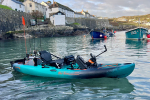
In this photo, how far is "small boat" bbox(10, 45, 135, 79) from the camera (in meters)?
8.80

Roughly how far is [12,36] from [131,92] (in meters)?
44.4

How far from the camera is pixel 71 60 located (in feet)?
33.9

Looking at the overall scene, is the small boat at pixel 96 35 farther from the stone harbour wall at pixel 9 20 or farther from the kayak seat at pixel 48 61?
the kayak seat at pixel 48 61

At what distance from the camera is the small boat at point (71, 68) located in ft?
28.9

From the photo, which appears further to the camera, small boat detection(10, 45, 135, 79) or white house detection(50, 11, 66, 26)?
white house detection(50, 11, 66, 26)

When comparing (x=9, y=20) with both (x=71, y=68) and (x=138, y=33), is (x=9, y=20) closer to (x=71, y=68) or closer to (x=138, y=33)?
(x=138, y=33)

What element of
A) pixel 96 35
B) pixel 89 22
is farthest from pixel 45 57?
pixel 89 22

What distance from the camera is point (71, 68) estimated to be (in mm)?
9500

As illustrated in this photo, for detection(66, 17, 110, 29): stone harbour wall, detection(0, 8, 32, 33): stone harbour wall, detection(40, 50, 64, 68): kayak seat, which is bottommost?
detection(40, 50, 64, 68): kayak seat

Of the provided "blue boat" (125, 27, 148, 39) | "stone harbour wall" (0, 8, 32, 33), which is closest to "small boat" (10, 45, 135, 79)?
"blue boat" (125, 27, 148, 39)

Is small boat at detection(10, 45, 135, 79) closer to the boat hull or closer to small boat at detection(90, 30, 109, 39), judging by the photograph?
the boat hull

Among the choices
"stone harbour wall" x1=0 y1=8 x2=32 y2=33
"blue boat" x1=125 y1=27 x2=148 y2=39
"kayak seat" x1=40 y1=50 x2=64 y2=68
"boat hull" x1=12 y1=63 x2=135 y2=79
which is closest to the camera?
"boat hull" x1=12 y1=63 x2=135 y2=79

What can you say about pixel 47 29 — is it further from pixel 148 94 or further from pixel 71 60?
pixel 148 94

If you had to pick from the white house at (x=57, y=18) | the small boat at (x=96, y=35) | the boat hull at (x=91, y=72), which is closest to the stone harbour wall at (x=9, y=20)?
the white house at (x=57, y=18)
